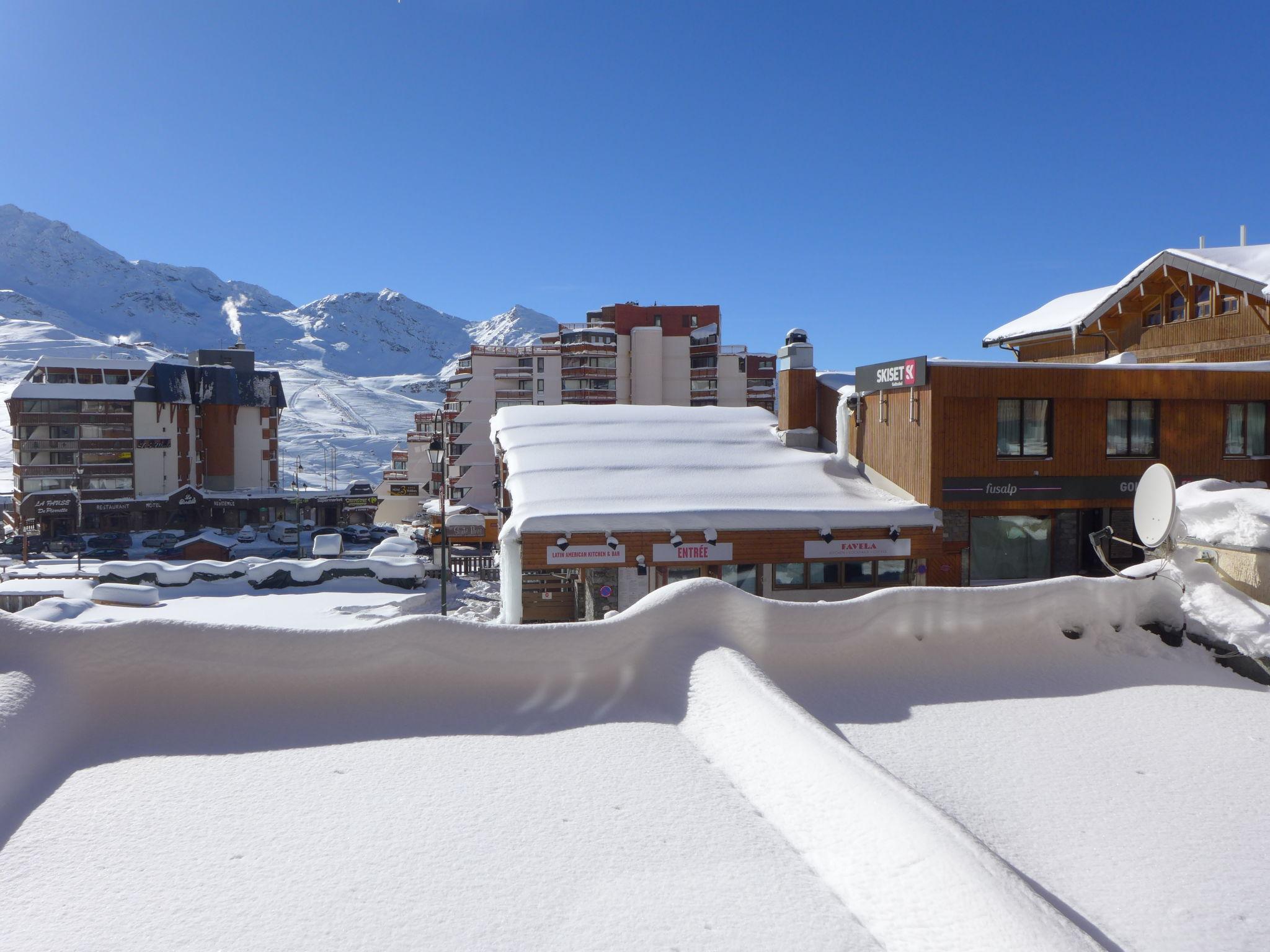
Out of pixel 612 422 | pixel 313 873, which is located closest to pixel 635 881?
pixel 313 873

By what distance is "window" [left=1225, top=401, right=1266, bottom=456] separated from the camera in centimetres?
1697

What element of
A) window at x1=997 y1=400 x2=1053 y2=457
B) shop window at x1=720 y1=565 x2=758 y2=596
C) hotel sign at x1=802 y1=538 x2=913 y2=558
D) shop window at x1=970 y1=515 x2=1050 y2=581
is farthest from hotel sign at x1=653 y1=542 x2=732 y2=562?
window at x1=997 y1=400 x2=1053 y2=457

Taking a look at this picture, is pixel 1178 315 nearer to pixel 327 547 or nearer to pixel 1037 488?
pixel 1037 488

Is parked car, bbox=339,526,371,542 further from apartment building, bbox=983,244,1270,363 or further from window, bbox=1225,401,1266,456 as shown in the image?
window, bbox=1225,401,1266,456

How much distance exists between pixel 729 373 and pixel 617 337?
11462 millimetres

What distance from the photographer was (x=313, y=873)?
3.21 metres

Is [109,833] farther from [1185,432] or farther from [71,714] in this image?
[1185,432]

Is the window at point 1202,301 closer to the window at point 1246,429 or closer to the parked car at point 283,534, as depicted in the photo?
the window at point 1246,429

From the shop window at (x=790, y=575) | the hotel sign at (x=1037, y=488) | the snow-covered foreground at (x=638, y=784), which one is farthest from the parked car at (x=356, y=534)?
the snow-covered foreground at (x=638, y=784)

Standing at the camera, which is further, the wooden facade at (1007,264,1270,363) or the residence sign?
the wooden facade at (1007,264,1270,363)

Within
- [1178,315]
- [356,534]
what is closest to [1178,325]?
[1178,315]

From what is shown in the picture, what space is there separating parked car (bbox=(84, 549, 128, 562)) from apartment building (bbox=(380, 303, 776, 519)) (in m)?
27.0

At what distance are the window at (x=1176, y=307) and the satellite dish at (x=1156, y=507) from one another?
17.7 m

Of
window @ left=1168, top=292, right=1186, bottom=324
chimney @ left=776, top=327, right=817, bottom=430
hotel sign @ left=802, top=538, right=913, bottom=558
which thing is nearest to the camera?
hotel sign @ left=802, top=538, right=913, bottom=558
